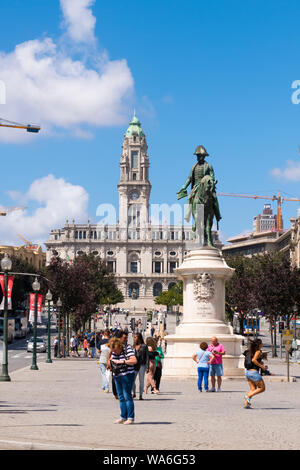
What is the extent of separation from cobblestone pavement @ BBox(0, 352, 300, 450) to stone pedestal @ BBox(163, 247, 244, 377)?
249 cm

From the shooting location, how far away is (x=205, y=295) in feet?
90.4

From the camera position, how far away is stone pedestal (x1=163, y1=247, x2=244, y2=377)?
27.0 meters

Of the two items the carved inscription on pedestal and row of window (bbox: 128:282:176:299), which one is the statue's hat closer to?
the carved inscription on pedestal

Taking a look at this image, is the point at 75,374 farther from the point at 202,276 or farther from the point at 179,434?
the point at 179,434

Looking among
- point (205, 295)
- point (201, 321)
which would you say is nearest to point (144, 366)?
point (201, 321)

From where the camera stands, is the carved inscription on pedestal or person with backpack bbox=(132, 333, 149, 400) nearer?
person with backpack bbox=(132, 333, 149, 400)

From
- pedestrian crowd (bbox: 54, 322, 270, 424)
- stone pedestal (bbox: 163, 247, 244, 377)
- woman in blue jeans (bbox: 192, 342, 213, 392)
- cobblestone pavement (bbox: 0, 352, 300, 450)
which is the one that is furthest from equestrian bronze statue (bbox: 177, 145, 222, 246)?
woman in blue jeans (bbox: 192, 342, 213, 392)

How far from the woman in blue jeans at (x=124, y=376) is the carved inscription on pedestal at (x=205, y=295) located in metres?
13.1

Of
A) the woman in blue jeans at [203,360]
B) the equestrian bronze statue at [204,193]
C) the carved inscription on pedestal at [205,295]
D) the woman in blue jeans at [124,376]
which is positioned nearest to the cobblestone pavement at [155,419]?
the woman in blue jeans at [124,376]

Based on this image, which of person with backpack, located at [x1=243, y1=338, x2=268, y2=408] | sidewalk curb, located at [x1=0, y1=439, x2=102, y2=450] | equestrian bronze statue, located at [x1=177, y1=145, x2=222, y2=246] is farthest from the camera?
equestrian bronze statue, located at [x1=177, y1=145, x2=222, y2=246]

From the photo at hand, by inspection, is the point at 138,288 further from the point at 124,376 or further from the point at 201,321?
the point at 124,376

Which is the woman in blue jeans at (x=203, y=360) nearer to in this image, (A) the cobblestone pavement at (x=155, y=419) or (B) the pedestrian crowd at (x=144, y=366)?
(B) the pedestrian crowd at (x=144, y=366)

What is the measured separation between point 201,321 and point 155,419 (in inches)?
495

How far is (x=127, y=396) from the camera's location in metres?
14.0
